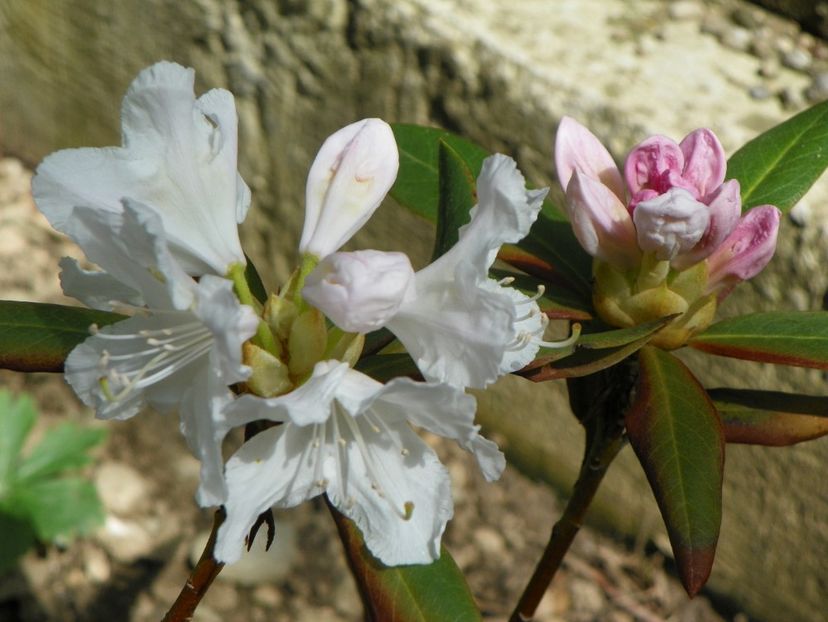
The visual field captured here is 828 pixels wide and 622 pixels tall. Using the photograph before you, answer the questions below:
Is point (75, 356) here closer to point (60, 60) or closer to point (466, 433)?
point (466, 433)

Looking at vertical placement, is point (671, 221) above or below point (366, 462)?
above

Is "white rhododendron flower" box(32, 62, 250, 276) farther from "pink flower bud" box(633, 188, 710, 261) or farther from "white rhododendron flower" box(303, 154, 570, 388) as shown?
"pink flower bud" box(633, 188, 710, 261)

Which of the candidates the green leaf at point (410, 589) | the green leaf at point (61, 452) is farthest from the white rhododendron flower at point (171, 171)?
the green leaf at point (61, 452)

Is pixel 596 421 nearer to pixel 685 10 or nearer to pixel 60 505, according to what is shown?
pixel 685 10

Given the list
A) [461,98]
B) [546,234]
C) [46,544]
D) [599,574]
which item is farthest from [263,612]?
[546,234]

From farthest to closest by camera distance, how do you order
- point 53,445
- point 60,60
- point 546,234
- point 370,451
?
point 60,60 → point 53,445 → point 546,234 → point 370,451

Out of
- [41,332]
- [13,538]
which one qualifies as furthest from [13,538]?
[41,332]

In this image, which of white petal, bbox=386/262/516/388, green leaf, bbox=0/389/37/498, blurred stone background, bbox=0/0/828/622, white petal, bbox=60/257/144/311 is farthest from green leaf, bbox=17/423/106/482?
white petal, bbox=386/262/516/388
